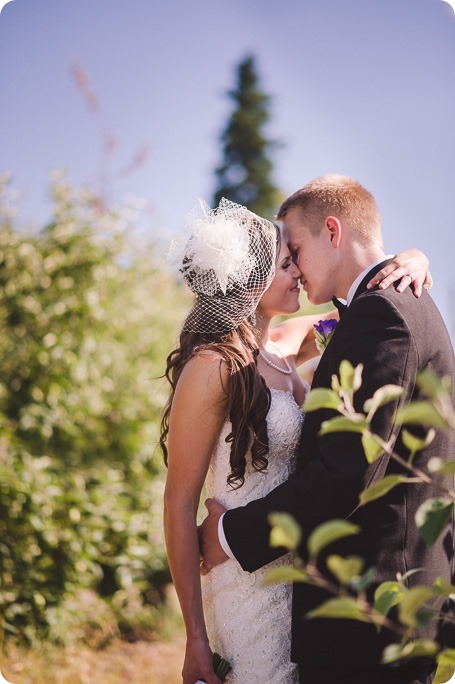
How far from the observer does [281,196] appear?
20531 millimetres

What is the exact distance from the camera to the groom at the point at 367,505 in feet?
5.91

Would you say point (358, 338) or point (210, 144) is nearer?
point (358, 338)

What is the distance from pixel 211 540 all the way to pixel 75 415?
2.42 m

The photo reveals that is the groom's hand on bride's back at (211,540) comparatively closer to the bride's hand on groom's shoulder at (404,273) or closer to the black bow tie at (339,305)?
the black bow tie at (339,305)

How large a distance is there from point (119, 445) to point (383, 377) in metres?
3.20

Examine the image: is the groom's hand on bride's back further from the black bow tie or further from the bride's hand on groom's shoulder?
the bride's hand on groom's shoulder

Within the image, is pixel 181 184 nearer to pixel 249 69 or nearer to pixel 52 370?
pixel 52 370

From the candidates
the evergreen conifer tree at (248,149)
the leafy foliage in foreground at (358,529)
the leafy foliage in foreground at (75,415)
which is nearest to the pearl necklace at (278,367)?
the leafy foliage in foreground at (358,529)

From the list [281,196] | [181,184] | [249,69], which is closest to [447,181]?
[181,184]

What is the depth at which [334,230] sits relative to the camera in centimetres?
227

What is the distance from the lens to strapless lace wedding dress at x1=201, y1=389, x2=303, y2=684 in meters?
2.16

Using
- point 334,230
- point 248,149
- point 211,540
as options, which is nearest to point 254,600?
→ point 211,540

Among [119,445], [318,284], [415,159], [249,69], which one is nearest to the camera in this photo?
[318,284]

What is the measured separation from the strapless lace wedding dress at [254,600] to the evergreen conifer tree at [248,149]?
740 inches
